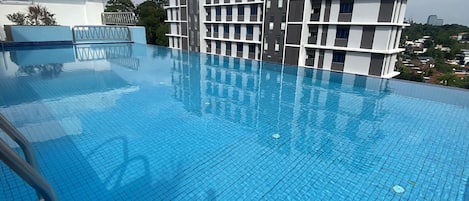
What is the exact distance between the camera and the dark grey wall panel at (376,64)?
15094 mm

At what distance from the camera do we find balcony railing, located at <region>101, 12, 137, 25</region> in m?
30.8

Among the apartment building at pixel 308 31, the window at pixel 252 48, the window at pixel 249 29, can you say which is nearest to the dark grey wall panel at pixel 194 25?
the apartment building at pixel 308 31

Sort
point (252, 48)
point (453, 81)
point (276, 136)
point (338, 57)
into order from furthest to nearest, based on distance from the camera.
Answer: point (453, 81), point (252, 48), point (338, 57), point (276, 136)

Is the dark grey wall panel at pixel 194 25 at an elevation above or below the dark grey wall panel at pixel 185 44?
above

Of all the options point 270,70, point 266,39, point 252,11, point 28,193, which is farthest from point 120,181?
point 252,11

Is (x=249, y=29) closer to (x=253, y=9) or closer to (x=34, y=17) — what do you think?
(x=253, y=9)

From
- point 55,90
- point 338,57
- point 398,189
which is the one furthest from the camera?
point 338,57

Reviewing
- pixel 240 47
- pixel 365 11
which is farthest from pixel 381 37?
pixel 240 47

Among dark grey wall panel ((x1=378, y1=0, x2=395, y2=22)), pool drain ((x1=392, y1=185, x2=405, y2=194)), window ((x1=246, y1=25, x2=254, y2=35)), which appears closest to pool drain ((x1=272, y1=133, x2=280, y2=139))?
pool drain ((x1=392, y1=185, x2=405, y2=194))

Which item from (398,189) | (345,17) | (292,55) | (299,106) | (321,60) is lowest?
(398,189)

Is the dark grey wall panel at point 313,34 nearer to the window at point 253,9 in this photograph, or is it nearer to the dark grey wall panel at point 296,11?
the dark grey wall panel at point 296,11

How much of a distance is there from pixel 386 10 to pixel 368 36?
1.66 meters

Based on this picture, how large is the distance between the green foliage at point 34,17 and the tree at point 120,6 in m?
18.0

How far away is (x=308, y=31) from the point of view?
59.6ft
